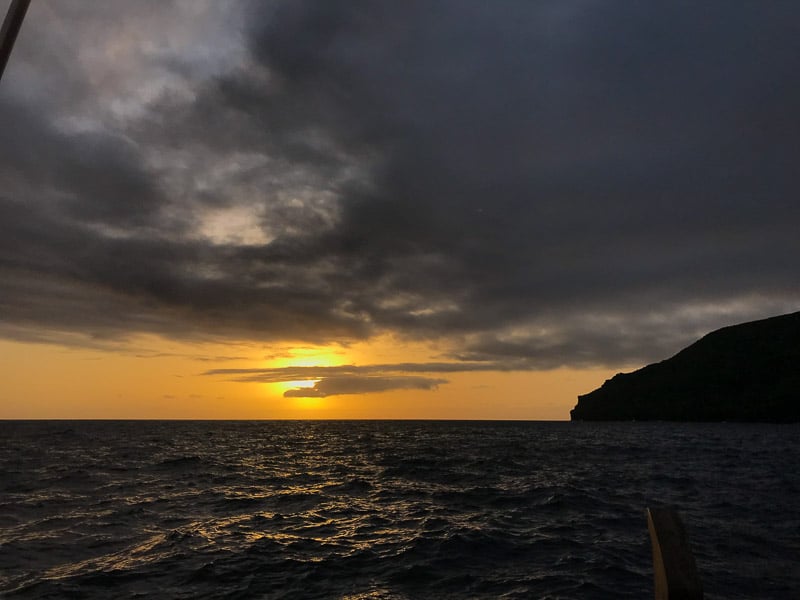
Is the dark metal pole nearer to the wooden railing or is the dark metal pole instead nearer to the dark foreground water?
the wooden railing

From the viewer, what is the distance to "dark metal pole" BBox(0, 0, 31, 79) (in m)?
3.52

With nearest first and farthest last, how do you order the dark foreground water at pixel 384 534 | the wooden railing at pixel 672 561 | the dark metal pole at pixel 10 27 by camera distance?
1. the dark metal pole at pixel 10 27
2. the wooden railing at pixel 672 561
3. the dark foreground water at pixel 384 534

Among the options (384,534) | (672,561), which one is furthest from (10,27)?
(384,534)

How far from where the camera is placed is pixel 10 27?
11.8 feet

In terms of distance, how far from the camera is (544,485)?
2955 cm

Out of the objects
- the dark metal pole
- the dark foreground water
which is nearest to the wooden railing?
the dark metal pole

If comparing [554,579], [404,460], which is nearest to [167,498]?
[554,579]

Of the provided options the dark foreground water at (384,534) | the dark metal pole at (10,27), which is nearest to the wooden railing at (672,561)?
the dark metal pole at (10,27)

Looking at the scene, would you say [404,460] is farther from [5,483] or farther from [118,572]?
[118,572]

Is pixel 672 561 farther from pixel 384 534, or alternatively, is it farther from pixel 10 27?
pixel 384 534

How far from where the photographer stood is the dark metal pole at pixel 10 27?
3.52 m

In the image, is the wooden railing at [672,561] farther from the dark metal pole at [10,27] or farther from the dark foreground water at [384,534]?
the dark foreground water at [384,534]

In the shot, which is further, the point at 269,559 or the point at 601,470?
the point at 601,470

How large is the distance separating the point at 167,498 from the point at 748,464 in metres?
40.9
